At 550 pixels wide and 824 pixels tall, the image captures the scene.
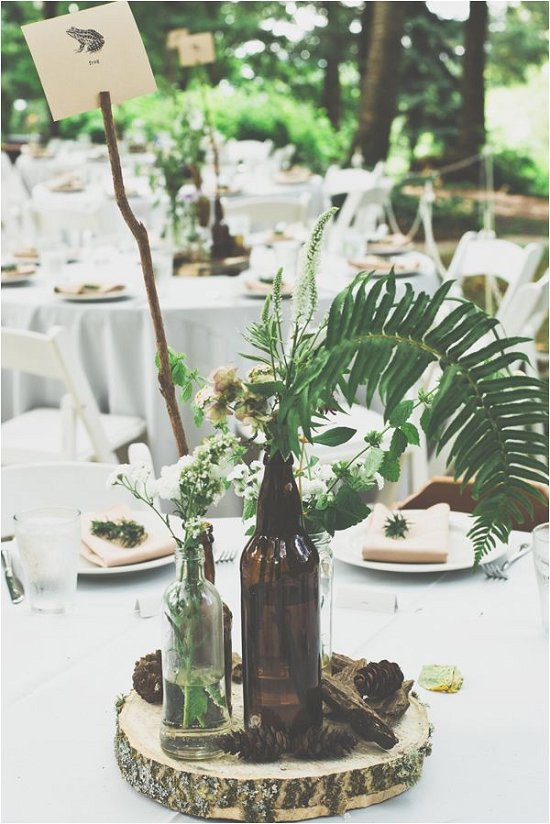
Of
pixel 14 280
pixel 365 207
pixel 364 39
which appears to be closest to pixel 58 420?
pixel 14 280

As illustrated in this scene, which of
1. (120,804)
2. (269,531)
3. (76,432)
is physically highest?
(269,531)

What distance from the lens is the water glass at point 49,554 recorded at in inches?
59.1

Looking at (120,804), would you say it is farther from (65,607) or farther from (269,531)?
(65,607)

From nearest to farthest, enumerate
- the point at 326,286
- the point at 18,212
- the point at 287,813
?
the point at 287,813 < the point at 326,286 < the point at 18,212

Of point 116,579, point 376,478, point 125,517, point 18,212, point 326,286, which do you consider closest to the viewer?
point 376,478

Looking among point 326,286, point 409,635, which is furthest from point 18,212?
point 409,635

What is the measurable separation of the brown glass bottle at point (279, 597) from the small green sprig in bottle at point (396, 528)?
0.64 m

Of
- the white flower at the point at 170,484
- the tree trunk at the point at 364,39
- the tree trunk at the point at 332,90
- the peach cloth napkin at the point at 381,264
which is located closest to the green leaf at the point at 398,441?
the white flower at the point at 170,484

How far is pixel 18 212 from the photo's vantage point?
699 cm

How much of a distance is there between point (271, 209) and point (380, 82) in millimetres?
5126

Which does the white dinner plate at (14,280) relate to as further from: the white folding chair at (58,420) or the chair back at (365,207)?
the chair back at (365,207)

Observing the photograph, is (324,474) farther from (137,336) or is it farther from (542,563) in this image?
(137,336)

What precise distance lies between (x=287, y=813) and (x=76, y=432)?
91.7 inches

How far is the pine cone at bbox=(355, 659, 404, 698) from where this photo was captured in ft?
3.93
